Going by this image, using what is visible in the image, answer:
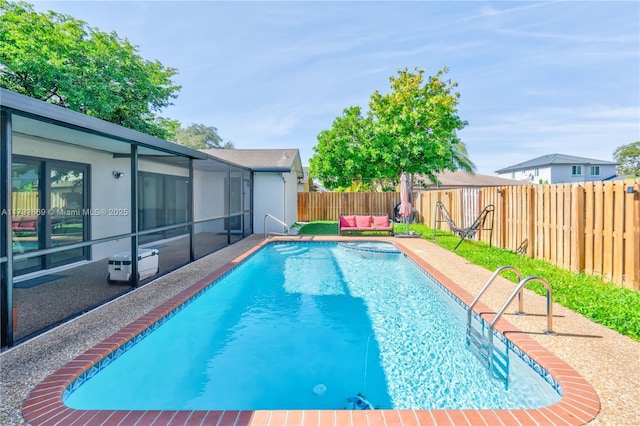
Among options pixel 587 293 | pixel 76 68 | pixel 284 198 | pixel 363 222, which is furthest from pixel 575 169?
pixel 76 68

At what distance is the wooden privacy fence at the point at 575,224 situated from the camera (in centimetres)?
533

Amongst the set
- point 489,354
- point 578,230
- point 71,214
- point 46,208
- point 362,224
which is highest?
point 46,208

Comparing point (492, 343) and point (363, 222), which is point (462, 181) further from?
point (492, 343)

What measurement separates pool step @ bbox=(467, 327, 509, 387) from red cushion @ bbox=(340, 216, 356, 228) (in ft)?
29.5

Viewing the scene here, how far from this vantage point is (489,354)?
3.67 m

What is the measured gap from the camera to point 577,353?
3.33m

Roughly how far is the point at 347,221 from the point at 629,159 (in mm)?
52475

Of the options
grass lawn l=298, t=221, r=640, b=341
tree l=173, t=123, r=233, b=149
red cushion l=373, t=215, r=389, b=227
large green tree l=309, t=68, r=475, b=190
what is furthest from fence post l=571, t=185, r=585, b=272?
tree l=173, t=123, r=233, b=149

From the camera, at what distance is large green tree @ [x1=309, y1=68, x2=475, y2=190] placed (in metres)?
19.4

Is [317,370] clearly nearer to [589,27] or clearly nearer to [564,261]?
[564,261]

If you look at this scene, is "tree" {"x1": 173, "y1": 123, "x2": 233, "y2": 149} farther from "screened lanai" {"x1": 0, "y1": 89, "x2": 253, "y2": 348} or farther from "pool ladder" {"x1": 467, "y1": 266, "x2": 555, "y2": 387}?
"pool ladder" {"x1": 467, "y1": 266, "x2": 555, "y2": 387}

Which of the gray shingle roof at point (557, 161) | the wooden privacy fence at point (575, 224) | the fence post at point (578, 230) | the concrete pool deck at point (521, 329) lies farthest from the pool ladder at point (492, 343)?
the gray shingle roof at point (557, 161)

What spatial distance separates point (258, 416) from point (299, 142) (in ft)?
97.0

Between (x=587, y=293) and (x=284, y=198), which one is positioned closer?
(x=587, y=293)
